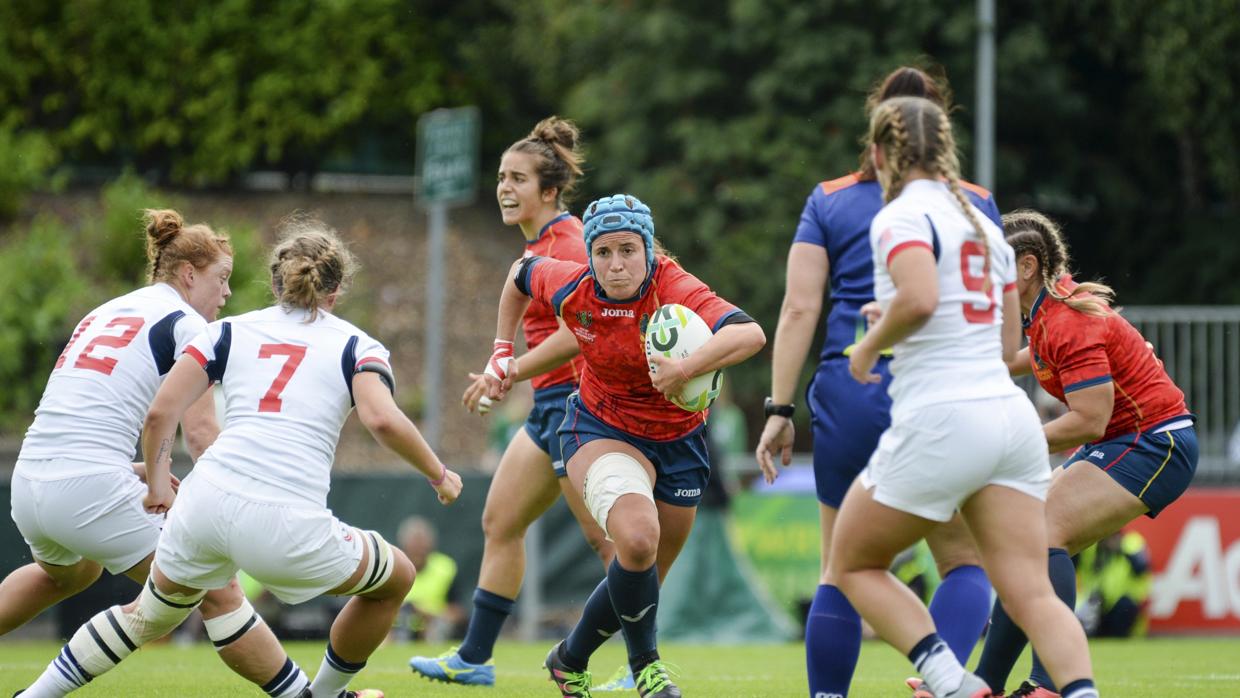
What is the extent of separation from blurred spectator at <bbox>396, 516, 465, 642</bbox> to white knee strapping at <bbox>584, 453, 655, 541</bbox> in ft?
23.0

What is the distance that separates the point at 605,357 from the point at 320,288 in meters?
1.20

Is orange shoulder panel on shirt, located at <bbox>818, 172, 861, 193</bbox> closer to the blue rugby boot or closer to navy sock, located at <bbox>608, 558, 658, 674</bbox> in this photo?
navy sock, located at <bbox>608, 558, 658, 674</bbox>

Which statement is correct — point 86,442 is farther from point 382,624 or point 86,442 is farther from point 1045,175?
point 1045,175

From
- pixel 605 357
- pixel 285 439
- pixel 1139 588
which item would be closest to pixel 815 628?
pixel 605 357

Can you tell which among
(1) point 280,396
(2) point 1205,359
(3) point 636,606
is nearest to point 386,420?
(1) point 280,396

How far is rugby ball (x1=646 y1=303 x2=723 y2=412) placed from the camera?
226 inches

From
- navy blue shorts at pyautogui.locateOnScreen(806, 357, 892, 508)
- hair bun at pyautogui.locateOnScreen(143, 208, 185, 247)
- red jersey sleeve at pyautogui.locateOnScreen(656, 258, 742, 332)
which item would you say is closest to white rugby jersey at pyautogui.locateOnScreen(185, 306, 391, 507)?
hair bun at pyautogui.locateOnScreen(143, 208, 185, 247)

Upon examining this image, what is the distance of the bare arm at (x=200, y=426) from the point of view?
19.4 ft

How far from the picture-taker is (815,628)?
17.1ft

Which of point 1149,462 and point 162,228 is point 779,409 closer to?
point 1149,462

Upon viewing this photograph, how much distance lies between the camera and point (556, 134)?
7.47 m

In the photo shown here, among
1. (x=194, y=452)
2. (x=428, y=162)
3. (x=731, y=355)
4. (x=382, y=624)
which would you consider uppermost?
(x=428, y=162)

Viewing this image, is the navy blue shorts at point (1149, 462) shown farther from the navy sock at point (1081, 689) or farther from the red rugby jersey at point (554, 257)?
the red rugby jersey at point (554, 257)

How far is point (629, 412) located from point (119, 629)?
2055 mm
